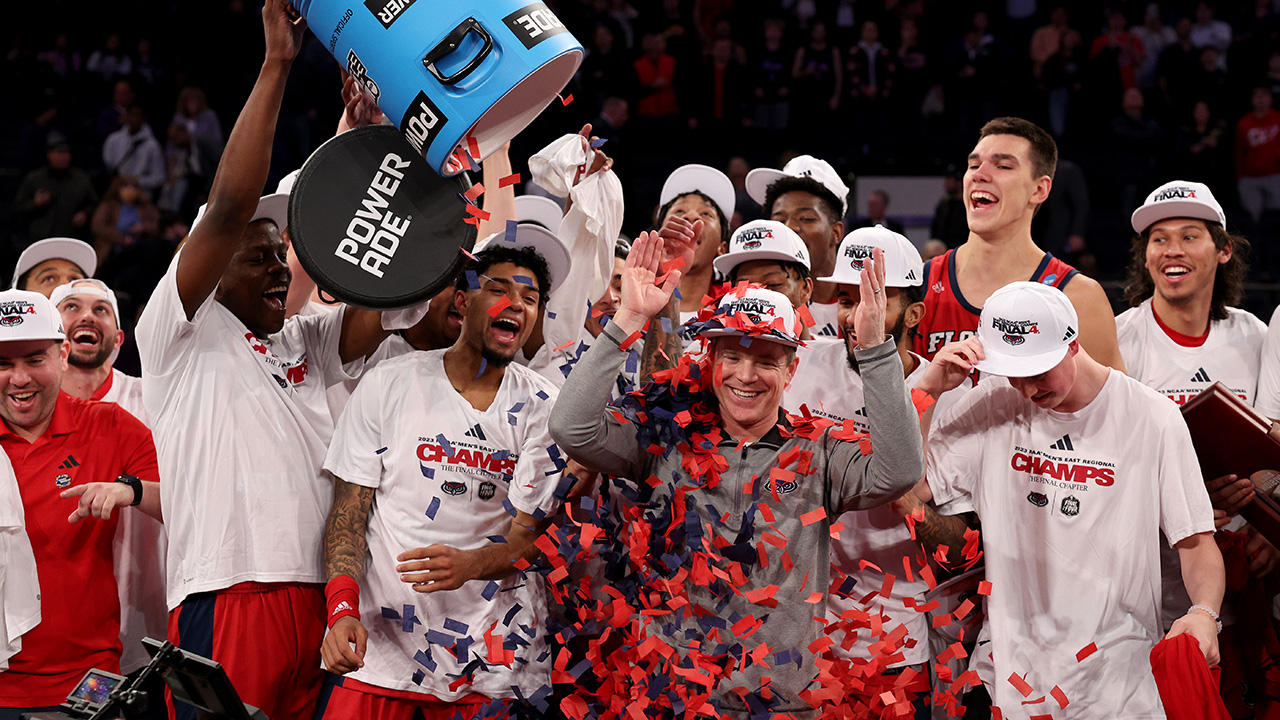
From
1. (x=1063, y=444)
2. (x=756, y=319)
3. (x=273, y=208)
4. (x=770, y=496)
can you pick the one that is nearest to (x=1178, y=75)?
(x=1063, y=444)

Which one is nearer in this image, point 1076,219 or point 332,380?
point 332,380

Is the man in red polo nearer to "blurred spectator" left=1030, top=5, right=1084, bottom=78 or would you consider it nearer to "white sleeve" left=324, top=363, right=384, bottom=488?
"white sleeve" left=324, top=363, right=384, bottom=488

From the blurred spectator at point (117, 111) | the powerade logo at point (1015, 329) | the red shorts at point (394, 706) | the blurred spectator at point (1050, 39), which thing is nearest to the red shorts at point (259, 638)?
the red shorts at point (394, 706)

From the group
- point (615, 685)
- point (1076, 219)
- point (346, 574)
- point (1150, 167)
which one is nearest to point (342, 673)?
point (346, 574)

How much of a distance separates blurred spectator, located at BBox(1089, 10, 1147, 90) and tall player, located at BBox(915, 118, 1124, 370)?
314 inches

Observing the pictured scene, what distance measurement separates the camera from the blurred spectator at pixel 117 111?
38.1 ft

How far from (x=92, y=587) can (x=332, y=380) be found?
116 centimetres

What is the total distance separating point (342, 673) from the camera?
11.2ft

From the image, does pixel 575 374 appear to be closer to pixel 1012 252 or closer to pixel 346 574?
pixel 346 574

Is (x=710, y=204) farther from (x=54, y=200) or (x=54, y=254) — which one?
(x=54, y=200)

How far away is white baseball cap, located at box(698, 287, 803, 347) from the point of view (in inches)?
135

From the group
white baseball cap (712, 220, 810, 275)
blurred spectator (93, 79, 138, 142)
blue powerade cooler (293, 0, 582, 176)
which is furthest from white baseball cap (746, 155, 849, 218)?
blurred spectator (93, 79, 138, 142)

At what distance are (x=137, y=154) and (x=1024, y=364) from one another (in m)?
Answer: 9.74

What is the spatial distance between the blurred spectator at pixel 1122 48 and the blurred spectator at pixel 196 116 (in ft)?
28.1
